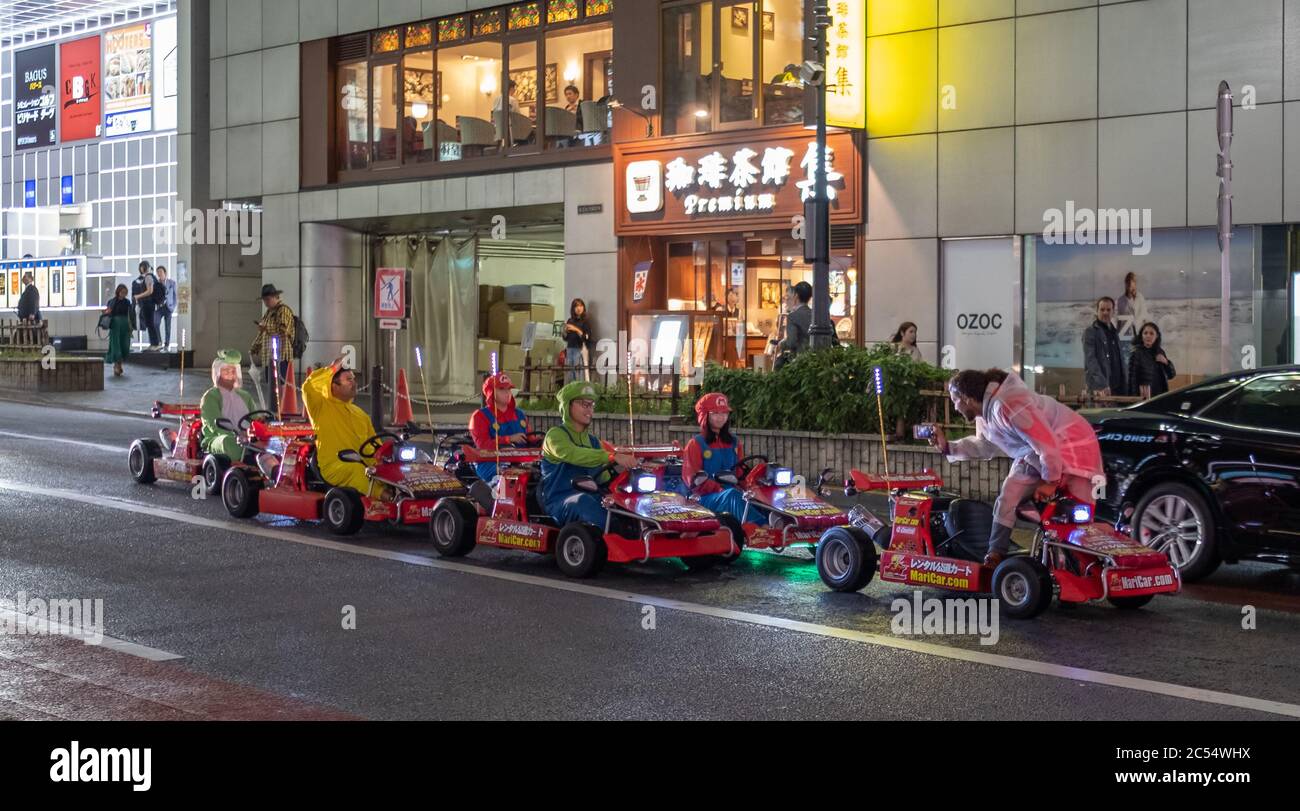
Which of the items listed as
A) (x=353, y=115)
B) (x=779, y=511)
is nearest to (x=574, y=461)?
(x=779, y=511)

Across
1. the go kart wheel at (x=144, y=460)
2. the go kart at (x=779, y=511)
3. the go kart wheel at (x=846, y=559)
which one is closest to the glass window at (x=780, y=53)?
the go kart wheel at (x=144, y=460)

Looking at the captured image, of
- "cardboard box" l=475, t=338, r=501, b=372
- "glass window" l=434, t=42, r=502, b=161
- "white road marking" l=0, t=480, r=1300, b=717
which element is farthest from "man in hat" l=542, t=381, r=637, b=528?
"cardboard box" l=475, t=338, r=501, b=372

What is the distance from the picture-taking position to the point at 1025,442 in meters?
9.87

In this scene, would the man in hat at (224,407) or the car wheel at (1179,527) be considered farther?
the man in hat at (224,407)

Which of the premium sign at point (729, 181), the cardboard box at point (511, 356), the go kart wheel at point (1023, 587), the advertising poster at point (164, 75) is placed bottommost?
the go kart wheel at point (1023, 587)

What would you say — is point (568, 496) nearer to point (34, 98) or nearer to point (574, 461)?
point (574, 461)

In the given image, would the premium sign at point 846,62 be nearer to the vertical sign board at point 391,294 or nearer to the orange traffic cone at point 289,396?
the vertical sign board at point 391,294

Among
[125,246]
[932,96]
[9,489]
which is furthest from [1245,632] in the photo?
[125,246]

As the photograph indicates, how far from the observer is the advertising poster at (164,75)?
129 ft

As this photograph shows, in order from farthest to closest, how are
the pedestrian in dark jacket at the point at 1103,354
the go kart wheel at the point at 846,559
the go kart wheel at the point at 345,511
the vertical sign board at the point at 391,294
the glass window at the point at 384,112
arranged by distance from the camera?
1. the glass window at the point at 384,112
2. the vertical sign board at the point at 391,294
3. the pedestrian in dark jacket at the point at 1103,354
4. the go kart wheel at the point at 345,511
5. the go kart wheel at the point at 846,559

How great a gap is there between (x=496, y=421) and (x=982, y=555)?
4.74 m

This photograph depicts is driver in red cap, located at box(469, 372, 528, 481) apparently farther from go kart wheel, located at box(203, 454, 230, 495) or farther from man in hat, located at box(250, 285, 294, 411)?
man in hat, located at box(250, 285, 294, 411)

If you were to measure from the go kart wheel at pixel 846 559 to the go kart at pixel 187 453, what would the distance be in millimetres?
6089

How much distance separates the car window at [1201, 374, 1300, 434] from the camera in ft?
35.2
